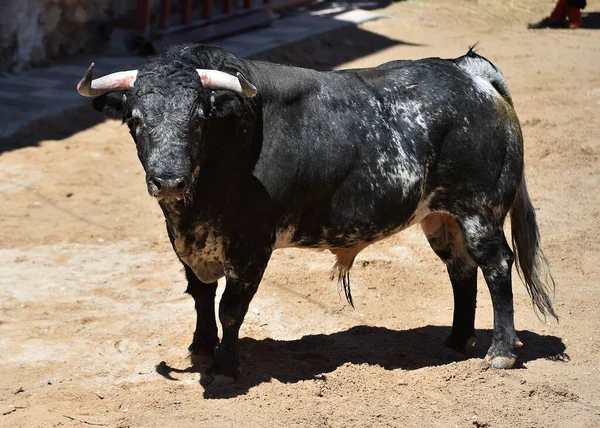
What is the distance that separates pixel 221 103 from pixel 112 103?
59cm

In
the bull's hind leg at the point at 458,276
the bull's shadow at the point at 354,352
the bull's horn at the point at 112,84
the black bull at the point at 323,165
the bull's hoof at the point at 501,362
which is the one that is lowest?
the bull's shadow at the point at 354,352

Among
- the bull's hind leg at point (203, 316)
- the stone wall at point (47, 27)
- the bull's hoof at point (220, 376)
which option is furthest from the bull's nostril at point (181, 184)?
the stone wall at point (47, 27)

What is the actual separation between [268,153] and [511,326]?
1866 millimetres

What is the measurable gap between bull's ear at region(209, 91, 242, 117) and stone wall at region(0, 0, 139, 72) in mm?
7492

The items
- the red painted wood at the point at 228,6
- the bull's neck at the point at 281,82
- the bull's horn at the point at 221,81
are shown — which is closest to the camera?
the bull's horn at the point at 221,81

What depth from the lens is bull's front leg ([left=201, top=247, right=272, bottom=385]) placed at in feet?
17.7

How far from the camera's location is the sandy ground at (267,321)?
525 centimetres

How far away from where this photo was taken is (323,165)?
18.0 feet

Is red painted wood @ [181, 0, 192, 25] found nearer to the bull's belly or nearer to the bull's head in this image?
the bull's belly

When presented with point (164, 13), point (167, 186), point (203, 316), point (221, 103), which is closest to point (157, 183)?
point (167, 186)

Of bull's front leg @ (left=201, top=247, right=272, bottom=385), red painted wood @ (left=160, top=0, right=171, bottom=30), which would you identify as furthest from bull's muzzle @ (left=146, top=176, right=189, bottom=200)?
red painted wood @ (left=160, top=0, right=171, bottom=30)

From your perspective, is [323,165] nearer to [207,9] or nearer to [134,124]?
[134,124]

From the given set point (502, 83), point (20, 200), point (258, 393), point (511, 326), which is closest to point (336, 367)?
point (258, 393)

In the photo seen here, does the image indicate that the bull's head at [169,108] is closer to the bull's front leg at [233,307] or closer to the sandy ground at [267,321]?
the bull's front leg at [233,307]
